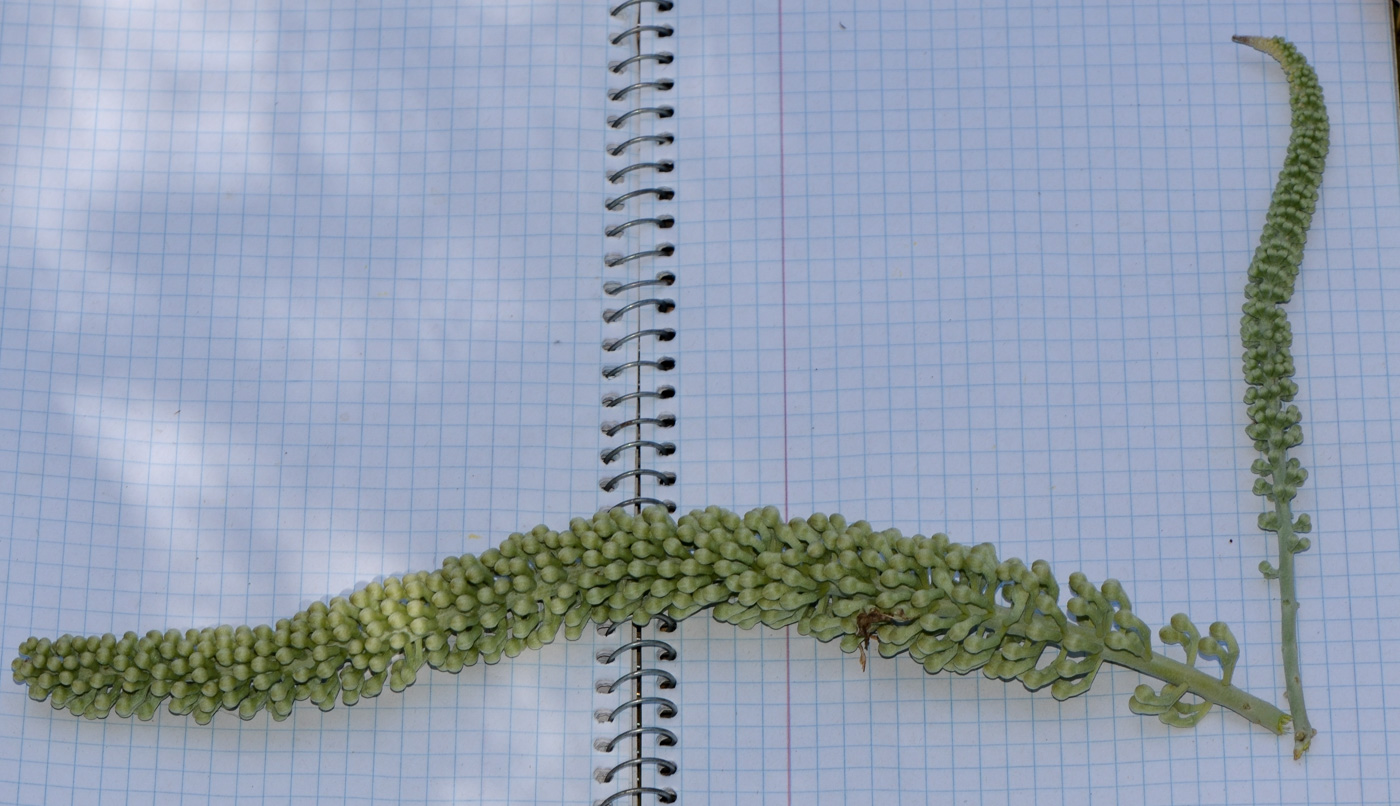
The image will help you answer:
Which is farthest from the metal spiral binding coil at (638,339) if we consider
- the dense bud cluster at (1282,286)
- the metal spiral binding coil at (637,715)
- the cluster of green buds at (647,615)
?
the dense bud cluster at (1282,286)

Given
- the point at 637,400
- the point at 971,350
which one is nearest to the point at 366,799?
the point at 637,400

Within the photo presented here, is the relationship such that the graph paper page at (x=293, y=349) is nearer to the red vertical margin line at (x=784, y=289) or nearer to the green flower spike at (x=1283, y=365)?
the red vertical margin line at (x=784, y=289)

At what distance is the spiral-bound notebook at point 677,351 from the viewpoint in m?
1.11

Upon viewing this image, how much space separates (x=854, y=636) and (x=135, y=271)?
2.37 feet

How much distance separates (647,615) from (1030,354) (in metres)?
0.42

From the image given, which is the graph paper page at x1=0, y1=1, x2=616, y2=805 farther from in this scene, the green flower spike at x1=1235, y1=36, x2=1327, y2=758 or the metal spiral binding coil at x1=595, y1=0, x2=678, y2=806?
the green flower spike at x1=1235, y1=36, x2=1327, y2=758

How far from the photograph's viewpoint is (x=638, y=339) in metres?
1.18

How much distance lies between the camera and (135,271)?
4.02 ft

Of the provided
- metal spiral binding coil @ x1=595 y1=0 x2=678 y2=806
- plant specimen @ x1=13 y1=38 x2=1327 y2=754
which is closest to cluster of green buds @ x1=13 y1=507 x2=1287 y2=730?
plant specimen @ x1=13 y1=38 x2=1327 y2=754

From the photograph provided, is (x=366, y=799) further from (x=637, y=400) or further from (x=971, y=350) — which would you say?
(x=971, y=350)

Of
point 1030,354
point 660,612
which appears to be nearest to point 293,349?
point 660,612

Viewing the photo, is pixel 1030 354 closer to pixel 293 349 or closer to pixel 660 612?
pixel 660 612

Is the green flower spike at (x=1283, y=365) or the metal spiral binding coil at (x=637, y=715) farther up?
the green flower spike at (x=1283, y=365)

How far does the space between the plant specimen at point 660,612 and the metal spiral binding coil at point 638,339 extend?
99 millimetres
